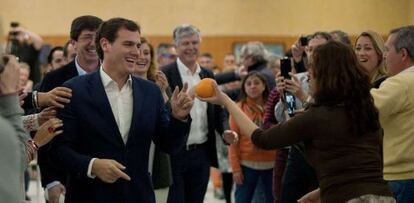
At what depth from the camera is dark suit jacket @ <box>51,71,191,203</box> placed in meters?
4.29

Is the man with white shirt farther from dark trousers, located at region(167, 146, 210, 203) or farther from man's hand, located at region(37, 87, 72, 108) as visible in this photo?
dark trousers, located at region(167, 146, 210, 203)

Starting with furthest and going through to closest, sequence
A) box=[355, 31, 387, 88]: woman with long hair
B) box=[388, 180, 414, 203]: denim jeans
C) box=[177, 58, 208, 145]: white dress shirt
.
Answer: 1. box=[177, 58, 208, 145]: white dress shirt
2. box=[355, 31, 387, 88]: woman with long hair
3. box=[388, 180, 414, 203]: denim jeans

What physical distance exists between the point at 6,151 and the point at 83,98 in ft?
4.81

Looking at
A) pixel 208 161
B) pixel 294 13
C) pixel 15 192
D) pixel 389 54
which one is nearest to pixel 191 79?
pixel 208 161

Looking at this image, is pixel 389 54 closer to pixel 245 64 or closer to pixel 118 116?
pixel 118 116

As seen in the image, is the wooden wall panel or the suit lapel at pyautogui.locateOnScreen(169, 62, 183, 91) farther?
the wooden wall panel

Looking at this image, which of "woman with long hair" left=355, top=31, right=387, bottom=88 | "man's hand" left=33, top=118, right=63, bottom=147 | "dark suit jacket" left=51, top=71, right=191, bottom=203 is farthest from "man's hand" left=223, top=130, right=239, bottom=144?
"man's hand" left=33, top=118, right=63, bottom=147

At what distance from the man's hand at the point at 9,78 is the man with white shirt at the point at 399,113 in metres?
2.14

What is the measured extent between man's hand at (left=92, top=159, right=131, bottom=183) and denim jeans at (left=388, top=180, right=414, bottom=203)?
165cm

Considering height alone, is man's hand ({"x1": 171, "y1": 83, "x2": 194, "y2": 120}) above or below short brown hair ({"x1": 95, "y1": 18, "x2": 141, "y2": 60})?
below

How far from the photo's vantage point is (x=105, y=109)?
432 centimetres

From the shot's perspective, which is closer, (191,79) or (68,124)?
(68,124)

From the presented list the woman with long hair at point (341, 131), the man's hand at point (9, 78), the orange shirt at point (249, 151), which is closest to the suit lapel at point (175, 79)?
the orange shirt at point (249, 151)

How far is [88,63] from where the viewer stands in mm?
5332
